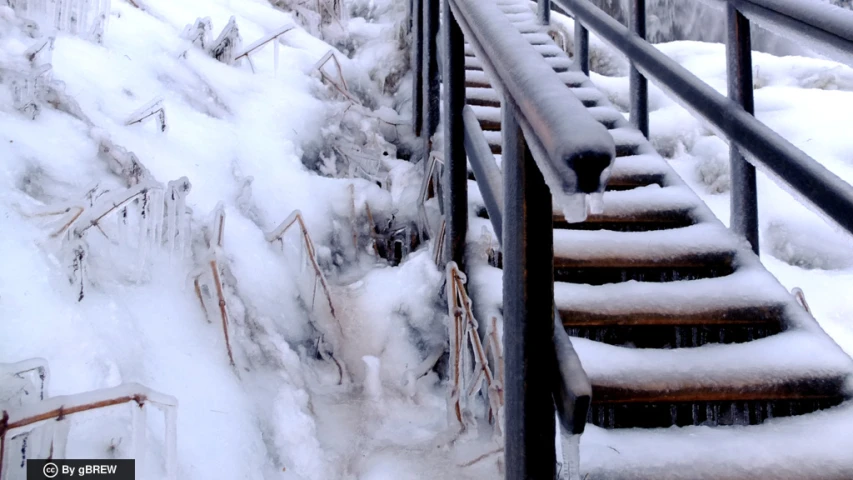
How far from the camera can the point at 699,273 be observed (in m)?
2.00

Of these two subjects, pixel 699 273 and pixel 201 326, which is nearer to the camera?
pixel 201 326

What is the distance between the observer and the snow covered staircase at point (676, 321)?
1577 millimetres

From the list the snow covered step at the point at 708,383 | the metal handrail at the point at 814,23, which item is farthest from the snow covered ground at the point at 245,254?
the metal handrail at the point at 814,23

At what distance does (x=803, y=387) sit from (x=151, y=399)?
4.98ft

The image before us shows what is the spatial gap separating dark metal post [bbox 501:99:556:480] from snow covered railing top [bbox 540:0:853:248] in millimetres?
774

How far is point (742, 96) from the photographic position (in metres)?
1.94

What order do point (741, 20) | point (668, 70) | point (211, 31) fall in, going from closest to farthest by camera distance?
point (741, 20), point (668, 70), point (211, 31)

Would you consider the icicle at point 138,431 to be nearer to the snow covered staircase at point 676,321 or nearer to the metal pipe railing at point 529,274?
the metal pipe railing at point 529,274

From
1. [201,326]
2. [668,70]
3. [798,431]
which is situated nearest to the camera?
[798,431]

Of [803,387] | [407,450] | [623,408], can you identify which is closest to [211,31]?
[407,450]

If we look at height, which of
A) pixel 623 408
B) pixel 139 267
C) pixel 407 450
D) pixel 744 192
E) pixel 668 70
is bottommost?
pixel 407 450

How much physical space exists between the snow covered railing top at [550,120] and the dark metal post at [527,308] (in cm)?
8

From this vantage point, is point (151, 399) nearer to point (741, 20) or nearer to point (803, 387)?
point (803, 387)

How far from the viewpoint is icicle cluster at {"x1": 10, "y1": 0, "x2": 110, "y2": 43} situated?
7.88 feet
